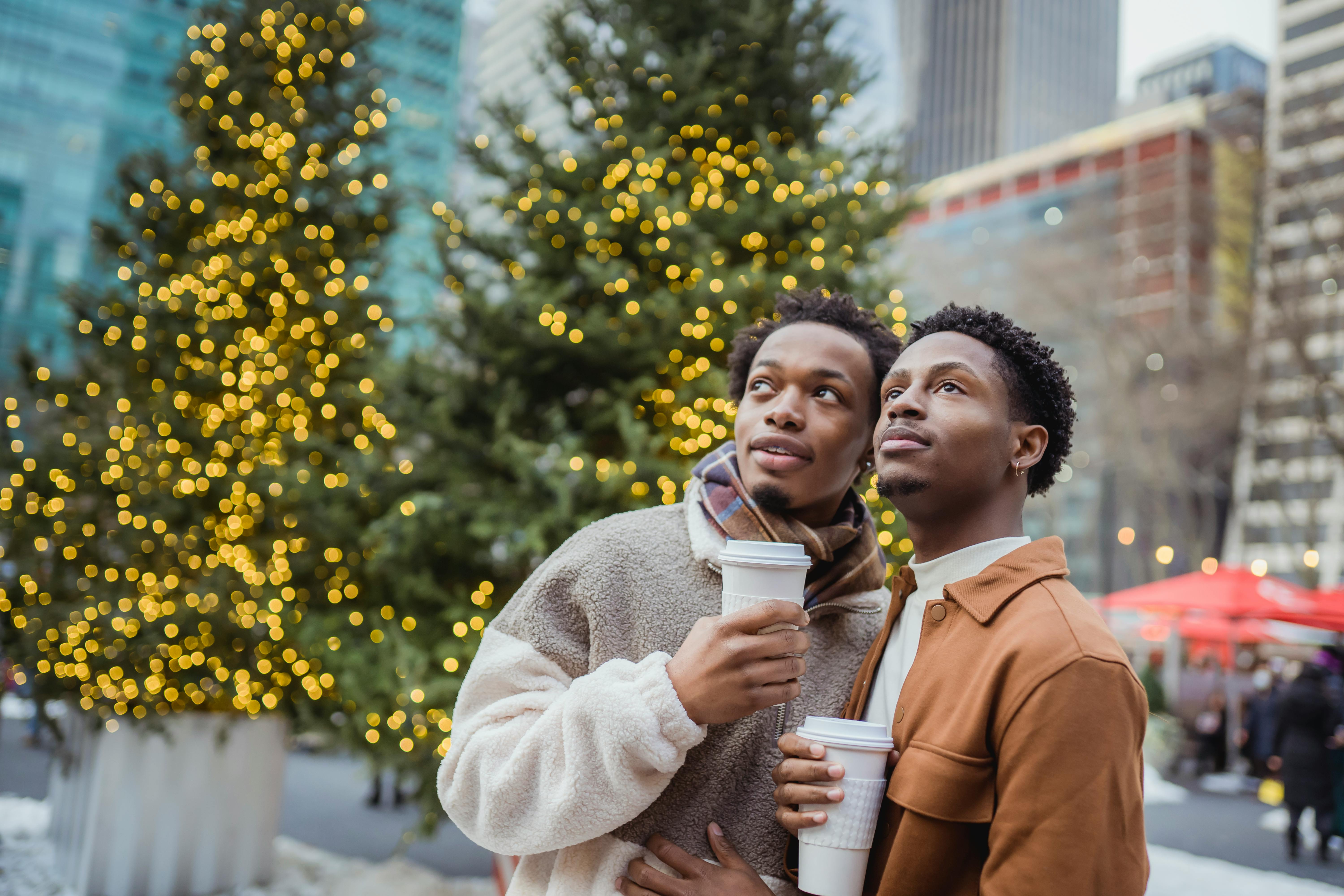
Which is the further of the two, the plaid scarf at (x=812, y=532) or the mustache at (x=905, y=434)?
the plaid scarf at (x=812, y=532)

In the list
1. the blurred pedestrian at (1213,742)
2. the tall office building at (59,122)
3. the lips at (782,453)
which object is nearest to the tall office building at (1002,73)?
the tall office building at (59,122)

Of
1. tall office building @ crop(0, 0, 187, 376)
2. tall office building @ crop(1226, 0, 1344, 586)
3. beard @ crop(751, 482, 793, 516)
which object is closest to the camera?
beard @ crop(751, 482, 793, 516)

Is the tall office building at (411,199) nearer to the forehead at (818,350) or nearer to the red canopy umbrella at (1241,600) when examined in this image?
the forehead at (818,350)

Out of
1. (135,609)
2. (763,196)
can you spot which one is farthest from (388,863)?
(763,196)

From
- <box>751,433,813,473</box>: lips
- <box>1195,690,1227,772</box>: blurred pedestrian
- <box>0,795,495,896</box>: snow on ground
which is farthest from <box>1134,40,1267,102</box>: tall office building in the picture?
<box>751,433,813,473</box>: lips

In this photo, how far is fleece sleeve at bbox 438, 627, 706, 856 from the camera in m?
1.35

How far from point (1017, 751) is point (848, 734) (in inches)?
9.2

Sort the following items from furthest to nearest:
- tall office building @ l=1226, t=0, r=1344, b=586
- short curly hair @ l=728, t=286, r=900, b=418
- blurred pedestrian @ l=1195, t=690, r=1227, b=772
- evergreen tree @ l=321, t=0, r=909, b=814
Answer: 1. tall office building @ l=1226, t=0, r=1344, b=586
2. blurred pedestrian @ l=1195, t=690, r=1227, b=772
3. evergreen tree @ l=321, t=0, r=909, b=814
4. short curly hair @ l=728, t=286, r=900, b=418

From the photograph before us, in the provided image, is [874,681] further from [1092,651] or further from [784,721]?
[1092,651]

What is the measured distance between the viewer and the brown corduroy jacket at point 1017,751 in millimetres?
1126

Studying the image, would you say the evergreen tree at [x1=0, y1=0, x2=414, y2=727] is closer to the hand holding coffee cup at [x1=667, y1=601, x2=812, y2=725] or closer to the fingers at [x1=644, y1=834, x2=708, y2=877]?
the fingers at [x1=644, y1=834, x2=708, y2=877]

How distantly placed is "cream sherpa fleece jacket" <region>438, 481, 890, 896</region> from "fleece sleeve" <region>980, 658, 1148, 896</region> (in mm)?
458

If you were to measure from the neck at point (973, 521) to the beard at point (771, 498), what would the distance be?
27 cm

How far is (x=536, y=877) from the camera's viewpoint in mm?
1626
